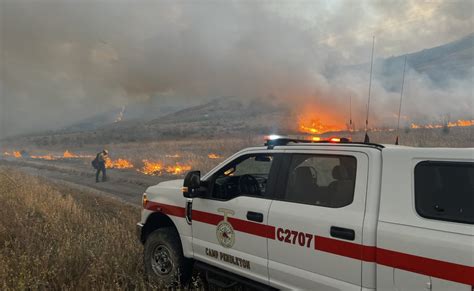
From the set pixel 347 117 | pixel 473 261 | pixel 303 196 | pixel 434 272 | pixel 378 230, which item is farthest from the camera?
pixel 347 117

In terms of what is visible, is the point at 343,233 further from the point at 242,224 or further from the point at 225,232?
the point at 225,232

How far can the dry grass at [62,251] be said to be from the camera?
4.53 metres

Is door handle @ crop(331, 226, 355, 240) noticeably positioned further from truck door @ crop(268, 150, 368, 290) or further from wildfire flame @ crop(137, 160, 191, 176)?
wildfire flame @ crop(137, 160, 191, 176)

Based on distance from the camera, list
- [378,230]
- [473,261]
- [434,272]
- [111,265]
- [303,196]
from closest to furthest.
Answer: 1. [473,261]
2. [434,272]
3. [378,230]
4. [303,196]
5. [111,265]

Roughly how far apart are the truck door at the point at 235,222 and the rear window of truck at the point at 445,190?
1424 mm

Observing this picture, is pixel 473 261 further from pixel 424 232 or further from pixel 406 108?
pixel 406 108

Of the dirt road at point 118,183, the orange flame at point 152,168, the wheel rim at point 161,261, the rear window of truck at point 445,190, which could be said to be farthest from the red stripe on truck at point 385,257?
the orange flame at point 152,168

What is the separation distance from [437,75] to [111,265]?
120620 mm

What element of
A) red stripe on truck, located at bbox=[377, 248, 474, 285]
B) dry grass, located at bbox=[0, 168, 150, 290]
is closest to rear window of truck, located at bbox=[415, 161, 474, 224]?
red stripe on truck, located at bbox=[377, 248, 474, 285]

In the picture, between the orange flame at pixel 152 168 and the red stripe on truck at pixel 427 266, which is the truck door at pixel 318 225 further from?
the orange flame at pixel 152 168

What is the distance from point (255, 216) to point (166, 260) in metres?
1.71

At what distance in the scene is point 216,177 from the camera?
4.32 metres

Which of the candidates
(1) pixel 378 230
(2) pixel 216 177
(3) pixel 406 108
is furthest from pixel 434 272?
(3) pixel 406 108

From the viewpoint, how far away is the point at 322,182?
384 cm
